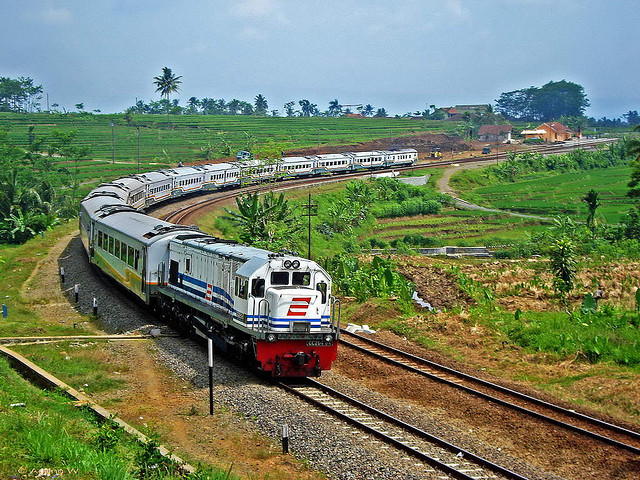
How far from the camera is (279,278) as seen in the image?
64.7 feet

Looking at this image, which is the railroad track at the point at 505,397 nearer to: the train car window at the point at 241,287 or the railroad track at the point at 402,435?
the railroad track at the point at 402,435

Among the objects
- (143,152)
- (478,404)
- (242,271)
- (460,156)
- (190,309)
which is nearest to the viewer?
(478,404)

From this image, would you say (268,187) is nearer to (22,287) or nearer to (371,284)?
(22,287)

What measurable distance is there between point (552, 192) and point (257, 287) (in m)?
76.7

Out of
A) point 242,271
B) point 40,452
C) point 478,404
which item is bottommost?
point 478,404

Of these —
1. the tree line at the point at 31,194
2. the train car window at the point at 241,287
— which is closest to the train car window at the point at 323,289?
the train car window at the point at 241,287

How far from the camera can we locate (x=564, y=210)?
75625 mm

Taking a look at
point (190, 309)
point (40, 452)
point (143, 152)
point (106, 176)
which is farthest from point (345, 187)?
point (40, 452)

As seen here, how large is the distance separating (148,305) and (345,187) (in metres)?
51.7

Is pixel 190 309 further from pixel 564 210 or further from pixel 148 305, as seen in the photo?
pixel 564 210

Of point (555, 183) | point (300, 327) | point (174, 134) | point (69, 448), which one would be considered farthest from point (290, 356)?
point (174, 134)

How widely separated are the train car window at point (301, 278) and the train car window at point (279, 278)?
0.22m

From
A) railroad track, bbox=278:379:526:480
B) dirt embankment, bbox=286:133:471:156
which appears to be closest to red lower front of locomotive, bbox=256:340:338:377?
railroad track, bbox=278:379:526:480

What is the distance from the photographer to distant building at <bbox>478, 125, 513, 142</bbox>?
15862cm
